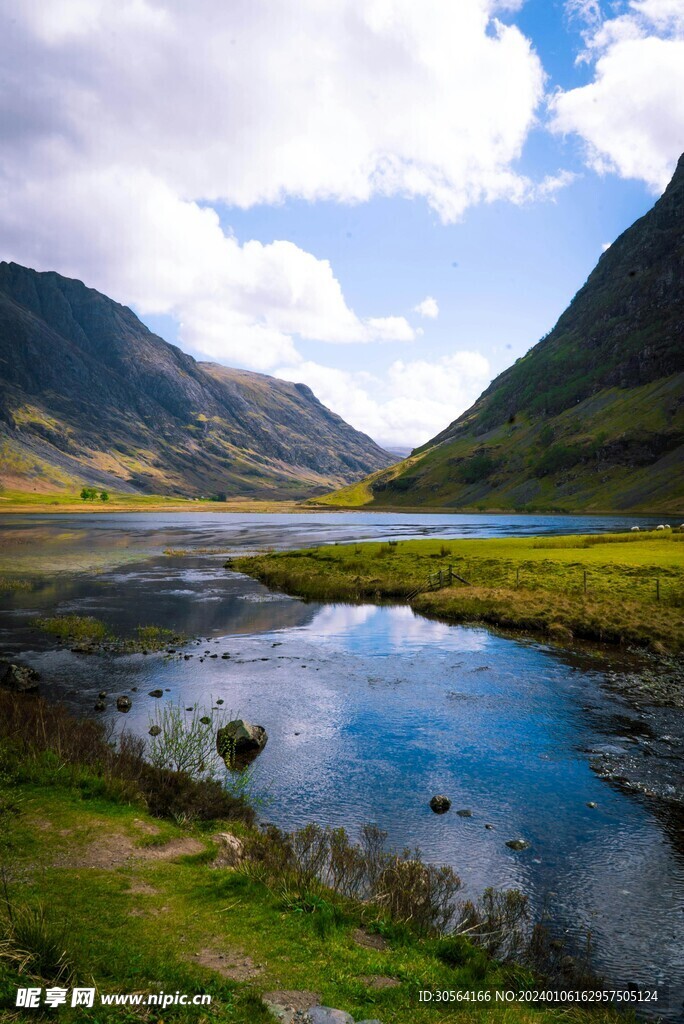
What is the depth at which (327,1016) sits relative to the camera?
8492mm

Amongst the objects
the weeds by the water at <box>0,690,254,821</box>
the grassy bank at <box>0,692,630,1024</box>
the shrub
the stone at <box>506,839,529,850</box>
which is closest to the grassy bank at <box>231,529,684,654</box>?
the stone at <box>506,839,529,850</box>

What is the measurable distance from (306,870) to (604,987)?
22.3ft

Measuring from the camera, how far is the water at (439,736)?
1529 centimetres

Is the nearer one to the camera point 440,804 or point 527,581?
Answer: point 440,804

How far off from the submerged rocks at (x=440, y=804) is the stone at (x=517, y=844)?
2.48m

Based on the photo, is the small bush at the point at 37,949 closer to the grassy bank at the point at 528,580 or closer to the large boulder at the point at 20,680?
the large boulder at the point at 20,680

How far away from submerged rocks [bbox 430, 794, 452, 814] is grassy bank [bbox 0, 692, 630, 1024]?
164 inches

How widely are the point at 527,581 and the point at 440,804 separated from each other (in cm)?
4034

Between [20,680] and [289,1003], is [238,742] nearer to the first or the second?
[20,680]

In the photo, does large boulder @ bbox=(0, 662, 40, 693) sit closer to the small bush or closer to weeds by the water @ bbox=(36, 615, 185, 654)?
weeds by the water @ bbox=(36, 615, 185, 654)

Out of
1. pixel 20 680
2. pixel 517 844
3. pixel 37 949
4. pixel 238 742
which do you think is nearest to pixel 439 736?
pixel 517 844

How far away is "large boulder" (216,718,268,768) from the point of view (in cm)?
2288

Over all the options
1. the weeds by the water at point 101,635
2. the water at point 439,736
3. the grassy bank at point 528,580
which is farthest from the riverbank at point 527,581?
the weeds by the water at point 101,635

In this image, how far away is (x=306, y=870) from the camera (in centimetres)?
1383
